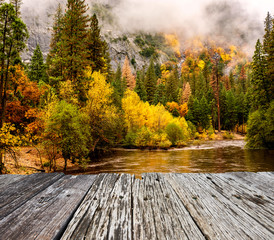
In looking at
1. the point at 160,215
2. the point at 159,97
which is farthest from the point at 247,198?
the point at 159,97

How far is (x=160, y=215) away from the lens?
1.08 m

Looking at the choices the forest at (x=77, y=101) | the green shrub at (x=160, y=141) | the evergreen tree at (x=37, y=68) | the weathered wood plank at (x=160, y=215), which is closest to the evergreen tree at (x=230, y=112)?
the forest at (x=77, y=101)

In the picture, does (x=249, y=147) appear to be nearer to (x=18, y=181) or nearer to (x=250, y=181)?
(x=250, y=181)

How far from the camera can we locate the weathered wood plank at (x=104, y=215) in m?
0.86

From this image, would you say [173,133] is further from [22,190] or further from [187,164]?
[22,190]

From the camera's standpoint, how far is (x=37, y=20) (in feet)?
299

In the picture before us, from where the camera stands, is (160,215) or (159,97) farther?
(159,97)

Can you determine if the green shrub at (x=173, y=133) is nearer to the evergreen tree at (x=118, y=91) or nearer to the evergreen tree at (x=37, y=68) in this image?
the evergreen tree at (x=118, y=91)

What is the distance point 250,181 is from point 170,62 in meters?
163

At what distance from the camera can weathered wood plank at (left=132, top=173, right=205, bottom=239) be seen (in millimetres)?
879

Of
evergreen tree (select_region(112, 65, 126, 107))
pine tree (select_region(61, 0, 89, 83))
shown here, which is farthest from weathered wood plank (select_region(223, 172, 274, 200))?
evergreen tree (select_region(112, 65, 126, 107))

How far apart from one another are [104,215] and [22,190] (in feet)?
3.05

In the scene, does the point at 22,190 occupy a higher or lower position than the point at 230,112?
lower

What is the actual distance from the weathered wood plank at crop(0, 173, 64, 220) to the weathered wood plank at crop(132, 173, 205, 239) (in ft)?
2.84
